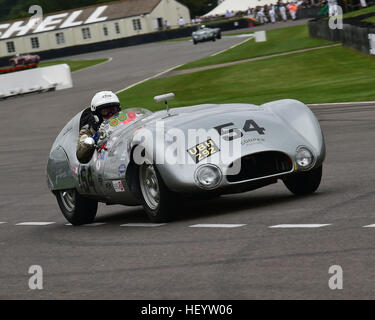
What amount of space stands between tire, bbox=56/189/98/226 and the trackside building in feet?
342

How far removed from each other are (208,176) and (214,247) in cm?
132

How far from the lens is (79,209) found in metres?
10.1

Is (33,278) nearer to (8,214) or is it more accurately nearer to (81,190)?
(81,190)

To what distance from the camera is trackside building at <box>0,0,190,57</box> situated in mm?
114375

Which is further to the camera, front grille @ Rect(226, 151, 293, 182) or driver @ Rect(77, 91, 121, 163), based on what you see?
driver @ Rect(77, 91, 121, 163)

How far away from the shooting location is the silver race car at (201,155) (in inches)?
331

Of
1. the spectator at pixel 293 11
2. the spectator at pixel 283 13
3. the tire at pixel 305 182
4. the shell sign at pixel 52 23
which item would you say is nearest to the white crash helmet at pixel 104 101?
the tire at pixel 305 182

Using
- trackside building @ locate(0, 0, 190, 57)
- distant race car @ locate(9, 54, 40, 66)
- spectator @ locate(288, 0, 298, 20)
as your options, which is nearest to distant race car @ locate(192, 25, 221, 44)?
distant race car @ locate(9, 54, 40, 66)

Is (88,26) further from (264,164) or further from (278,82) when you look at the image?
(264,164)

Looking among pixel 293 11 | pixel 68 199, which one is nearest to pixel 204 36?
pixel 293 11

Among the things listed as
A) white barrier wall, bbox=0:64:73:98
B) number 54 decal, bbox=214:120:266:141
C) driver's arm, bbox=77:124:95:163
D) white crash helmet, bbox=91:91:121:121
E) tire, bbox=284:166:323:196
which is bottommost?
white barrier wall, bbox=0:64:73:98

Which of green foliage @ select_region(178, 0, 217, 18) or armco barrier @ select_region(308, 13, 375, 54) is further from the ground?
armco barrier @ select_region(308, 13, 375, 54)

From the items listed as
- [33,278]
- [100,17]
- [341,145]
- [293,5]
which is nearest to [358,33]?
[341,145]

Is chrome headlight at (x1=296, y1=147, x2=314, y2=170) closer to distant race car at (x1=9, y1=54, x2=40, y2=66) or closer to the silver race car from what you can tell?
the silver race car
